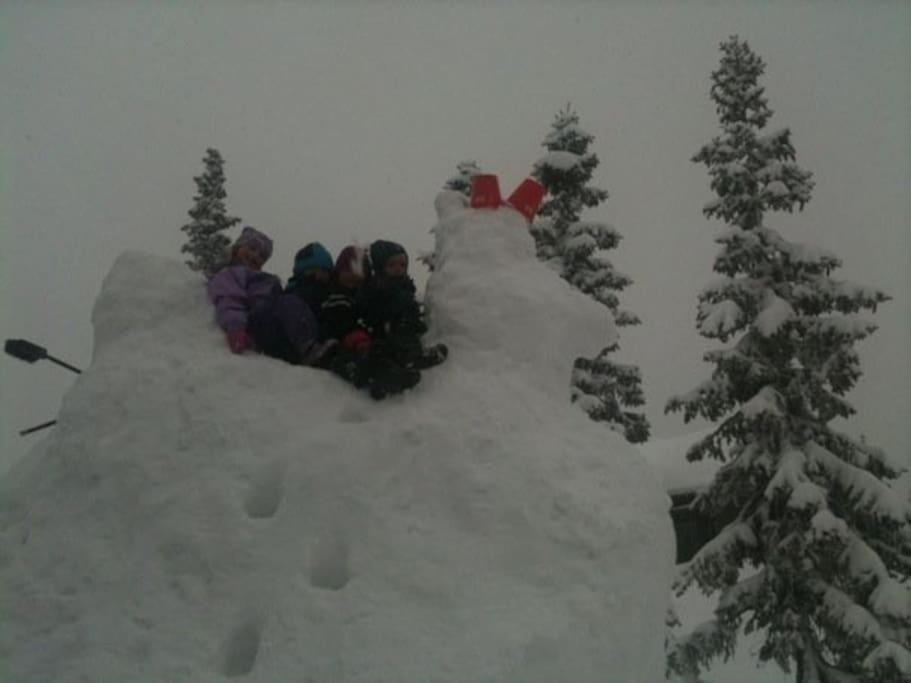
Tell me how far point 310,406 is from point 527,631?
186cm

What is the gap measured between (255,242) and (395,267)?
1.34m

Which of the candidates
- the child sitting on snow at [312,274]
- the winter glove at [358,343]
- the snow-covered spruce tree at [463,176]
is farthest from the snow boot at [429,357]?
the snow-covered spruce tree at [463,176]

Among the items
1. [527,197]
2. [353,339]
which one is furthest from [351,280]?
[527,197]

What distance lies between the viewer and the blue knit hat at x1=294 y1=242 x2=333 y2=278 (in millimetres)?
5287

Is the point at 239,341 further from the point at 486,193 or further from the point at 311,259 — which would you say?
the point at 486,193

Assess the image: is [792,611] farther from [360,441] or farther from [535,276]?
[360,441]

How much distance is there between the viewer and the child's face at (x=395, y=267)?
499cm

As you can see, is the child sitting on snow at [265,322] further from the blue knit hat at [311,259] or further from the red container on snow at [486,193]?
the red container on snow at [486,193]

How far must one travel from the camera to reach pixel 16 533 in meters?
3.99

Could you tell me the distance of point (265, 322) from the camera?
4.73 metres

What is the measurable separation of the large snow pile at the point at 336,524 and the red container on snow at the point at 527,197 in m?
1.04

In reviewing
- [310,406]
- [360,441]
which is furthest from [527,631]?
[310,406]

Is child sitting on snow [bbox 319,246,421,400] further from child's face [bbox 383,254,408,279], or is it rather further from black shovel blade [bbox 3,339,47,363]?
black shovel blade [bbox 3,339,47,363]

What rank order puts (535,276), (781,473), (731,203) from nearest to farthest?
(535,276) → (781,473) → (731,203)
